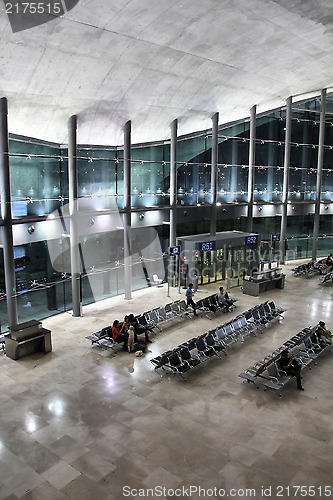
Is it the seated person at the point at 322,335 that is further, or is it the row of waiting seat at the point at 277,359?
the seated person at the point at 322,335

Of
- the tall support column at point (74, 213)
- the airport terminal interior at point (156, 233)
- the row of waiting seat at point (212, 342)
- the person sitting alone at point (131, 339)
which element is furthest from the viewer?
the tall support column at point (74, 213)

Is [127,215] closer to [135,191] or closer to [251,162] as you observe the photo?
[135,191]

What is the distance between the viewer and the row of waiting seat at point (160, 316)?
12.2m

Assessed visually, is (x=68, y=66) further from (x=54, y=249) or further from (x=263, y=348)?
(x=263, y=348)

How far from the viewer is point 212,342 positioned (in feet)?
38.0

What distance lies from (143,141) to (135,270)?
586 cm

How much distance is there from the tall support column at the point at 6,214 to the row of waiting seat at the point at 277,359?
7.13 metres

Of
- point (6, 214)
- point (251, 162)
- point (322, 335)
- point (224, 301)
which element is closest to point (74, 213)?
point (6, 214)

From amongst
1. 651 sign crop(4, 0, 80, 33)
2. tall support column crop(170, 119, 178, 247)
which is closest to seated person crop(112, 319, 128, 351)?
651 sign crop(4, 0, 80, 33)

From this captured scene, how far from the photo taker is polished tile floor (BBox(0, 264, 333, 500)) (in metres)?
6.65

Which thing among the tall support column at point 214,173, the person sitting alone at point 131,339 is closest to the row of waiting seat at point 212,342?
the person sitting alone at point 131,339

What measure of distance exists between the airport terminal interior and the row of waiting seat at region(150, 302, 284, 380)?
268 millimetres

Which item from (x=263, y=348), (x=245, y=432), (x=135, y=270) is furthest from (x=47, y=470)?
Result: (x=135, y=270)

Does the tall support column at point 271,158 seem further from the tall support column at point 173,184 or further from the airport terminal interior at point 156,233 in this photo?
the tall support column at point 173,184
